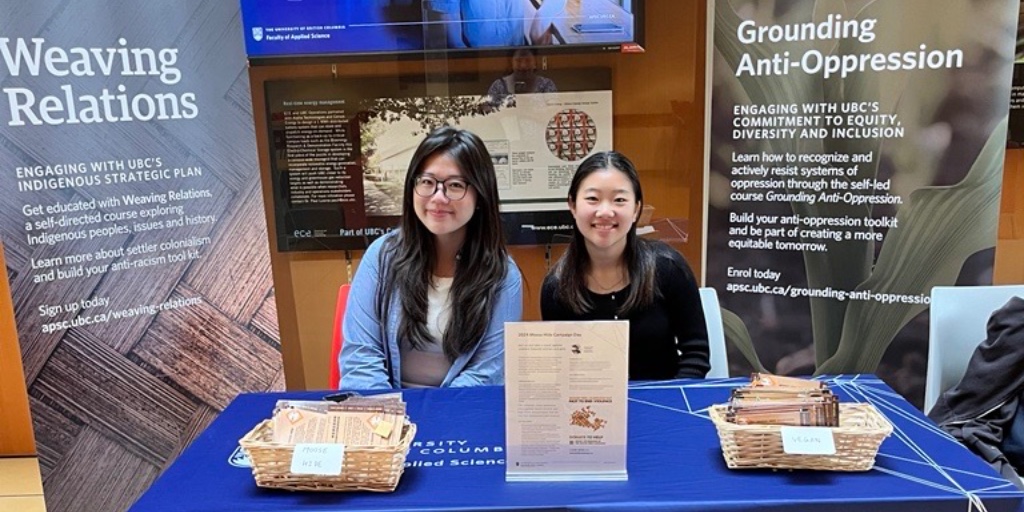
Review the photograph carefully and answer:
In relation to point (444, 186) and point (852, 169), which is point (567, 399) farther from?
point (852, 169)

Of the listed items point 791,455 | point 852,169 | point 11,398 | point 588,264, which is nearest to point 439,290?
point 588,264

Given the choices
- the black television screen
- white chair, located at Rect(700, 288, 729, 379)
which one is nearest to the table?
white chair, located at Rect(700, 288, 729, 379)

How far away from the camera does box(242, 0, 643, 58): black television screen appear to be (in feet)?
8.55

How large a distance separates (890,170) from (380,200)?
207cm

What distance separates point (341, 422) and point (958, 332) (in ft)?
5.79

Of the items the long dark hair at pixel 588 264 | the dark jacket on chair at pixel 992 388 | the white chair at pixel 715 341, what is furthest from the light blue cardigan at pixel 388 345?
the dark jacket on chair at pixel 992 388

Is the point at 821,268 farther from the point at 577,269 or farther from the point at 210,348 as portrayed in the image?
the point at 210,348

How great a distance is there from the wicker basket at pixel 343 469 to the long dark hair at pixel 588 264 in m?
0.81

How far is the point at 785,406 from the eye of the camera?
47.3 inches

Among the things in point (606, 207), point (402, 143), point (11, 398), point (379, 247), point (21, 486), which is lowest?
point (21, 486)

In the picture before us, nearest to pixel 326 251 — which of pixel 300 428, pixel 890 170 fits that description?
pixel 300 428

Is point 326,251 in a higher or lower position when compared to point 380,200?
lower

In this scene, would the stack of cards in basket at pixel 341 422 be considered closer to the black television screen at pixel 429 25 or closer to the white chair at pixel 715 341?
the white chair at pixel 715 341

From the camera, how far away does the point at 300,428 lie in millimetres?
1173
